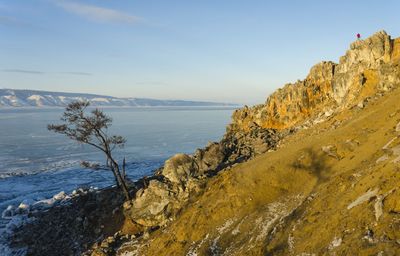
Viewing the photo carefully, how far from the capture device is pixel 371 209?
57.0ft

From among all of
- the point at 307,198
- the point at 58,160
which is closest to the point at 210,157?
the point at 307,198

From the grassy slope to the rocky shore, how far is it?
0.12 metres

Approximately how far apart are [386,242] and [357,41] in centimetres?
3477

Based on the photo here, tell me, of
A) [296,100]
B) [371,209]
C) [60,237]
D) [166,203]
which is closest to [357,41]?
[296,100]

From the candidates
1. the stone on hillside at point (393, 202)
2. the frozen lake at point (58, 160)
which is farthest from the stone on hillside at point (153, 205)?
the frozen lake at point (58, 160)

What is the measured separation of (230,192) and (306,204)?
20.7 feet

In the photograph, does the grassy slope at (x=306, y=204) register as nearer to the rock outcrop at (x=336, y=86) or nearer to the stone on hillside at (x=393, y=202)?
the stone on hillside at (x=393, y=202)

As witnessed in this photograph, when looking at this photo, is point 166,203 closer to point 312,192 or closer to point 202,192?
point 202,192

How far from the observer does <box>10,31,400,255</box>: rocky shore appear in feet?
79.7

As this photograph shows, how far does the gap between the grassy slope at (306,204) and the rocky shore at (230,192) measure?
12cm

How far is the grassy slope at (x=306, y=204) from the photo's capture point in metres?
17.1

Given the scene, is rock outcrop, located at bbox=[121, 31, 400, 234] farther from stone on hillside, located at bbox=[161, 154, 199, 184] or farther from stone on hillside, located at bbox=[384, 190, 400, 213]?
stone on hillside, located at bbox=[384, 190, 400, 213]

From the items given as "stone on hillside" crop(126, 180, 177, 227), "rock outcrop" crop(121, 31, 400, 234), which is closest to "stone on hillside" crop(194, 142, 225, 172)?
"rock outcrop" crop(121, 31, 400, 234)

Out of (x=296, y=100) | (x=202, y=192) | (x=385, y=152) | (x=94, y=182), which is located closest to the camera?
(x=385, y=152)
